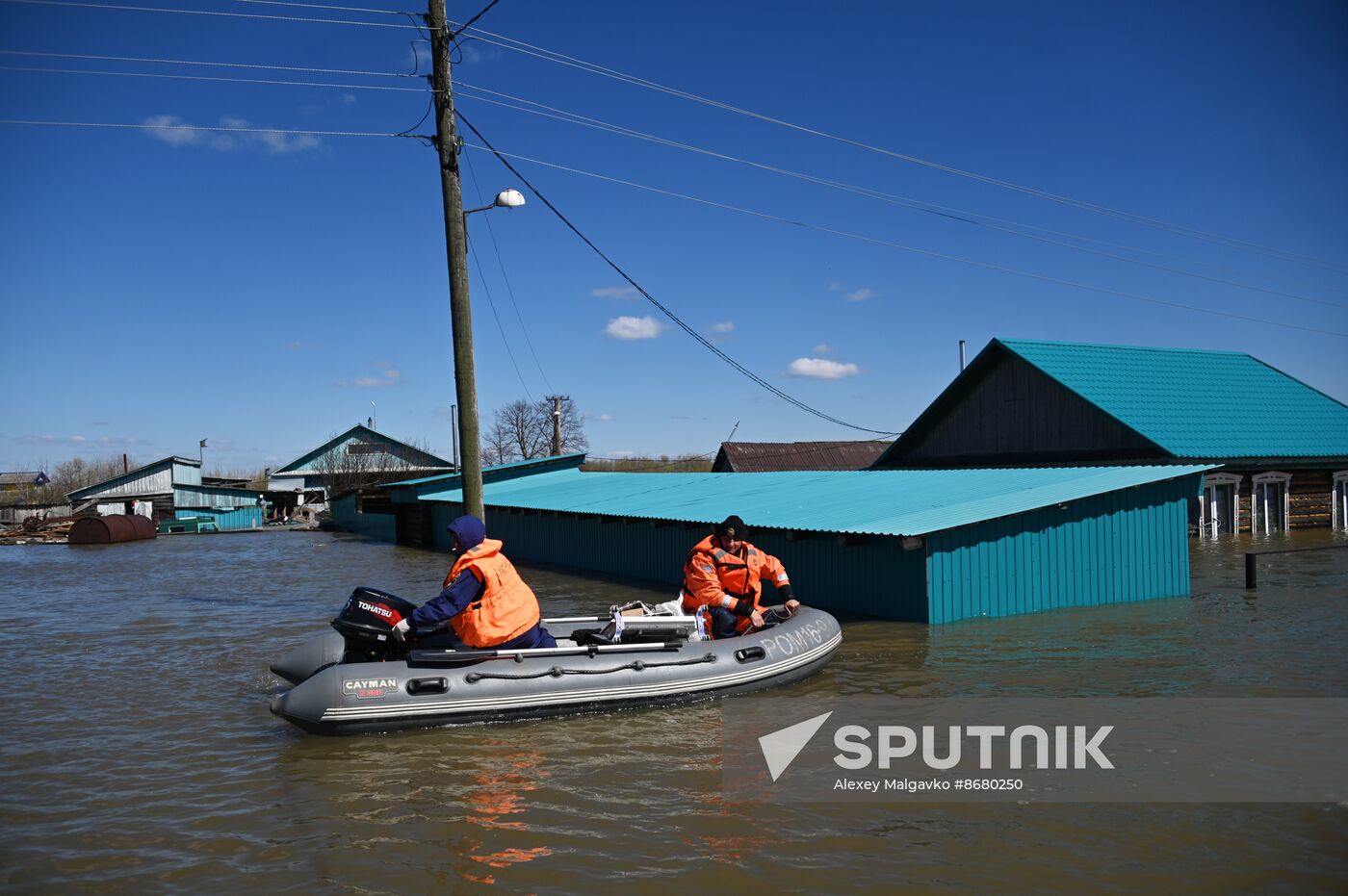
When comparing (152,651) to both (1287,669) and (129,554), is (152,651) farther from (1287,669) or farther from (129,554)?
(129,554)

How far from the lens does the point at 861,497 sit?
54.8 ft

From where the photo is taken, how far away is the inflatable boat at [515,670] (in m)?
8.20

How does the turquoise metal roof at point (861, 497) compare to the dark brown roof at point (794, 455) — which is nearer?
the turquoise metal roof at point (861, 497)

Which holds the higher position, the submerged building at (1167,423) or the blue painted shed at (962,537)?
the submerged building at (1167,423)

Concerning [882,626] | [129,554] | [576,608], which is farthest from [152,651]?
[129,554]

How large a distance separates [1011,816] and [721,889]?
6.69ft

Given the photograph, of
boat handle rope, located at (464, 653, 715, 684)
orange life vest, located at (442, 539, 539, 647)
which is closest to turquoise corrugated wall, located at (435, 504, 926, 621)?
boat handle rope, located at (464, 653, 715, 684)

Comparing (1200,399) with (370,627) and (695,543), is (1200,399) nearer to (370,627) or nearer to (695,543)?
(695,543)

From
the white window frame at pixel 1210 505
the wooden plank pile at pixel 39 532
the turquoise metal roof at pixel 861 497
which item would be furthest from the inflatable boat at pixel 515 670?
the wooden plank pile at pixel 39 532

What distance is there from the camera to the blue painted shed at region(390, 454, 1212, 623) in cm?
1306

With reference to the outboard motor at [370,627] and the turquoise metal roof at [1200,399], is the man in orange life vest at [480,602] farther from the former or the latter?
the turquoise metal roof at [1200,399]

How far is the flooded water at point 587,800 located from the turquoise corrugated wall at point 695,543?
0.70 metres

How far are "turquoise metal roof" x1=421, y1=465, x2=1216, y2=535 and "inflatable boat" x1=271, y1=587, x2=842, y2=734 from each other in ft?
11.0

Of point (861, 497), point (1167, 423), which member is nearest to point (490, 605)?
point (861, 497)
